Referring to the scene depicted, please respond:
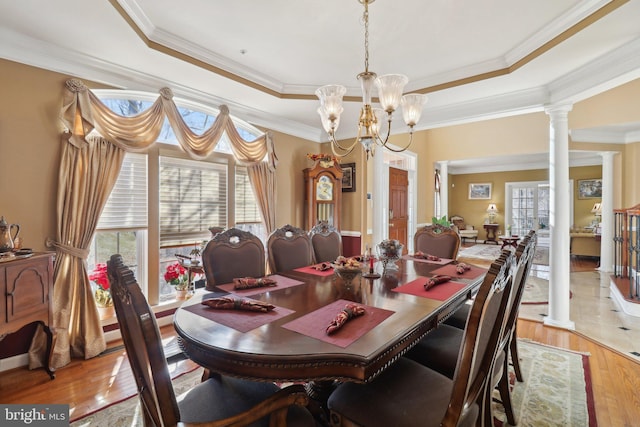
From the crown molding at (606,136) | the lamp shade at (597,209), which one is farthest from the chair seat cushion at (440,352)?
the lamp shade at (597,209)

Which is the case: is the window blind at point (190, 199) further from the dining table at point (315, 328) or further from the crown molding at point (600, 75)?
the crown molding at point (600, 75)

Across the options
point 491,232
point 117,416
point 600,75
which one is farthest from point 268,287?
point 491,232

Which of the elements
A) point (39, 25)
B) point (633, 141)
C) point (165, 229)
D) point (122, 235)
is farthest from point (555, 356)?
point (633, 141)

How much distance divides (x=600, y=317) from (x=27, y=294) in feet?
18.0

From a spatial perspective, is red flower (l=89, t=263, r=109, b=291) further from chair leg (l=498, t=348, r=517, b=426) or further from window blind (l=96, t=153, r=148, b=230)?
chair leg (l=498, t=348, r=517, b=426)

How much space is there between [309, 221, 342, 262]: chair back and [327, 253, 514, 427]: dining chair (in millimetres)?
1728

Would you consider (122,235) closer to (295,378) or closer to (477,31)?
(295,378)

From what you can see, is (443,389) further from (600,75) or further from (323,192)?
(323,192)

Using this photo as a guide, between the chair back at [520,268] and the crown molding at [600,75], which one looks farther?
the crown molding at [600,75]

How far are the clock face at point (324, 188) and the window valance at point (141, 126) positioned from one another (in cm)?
100

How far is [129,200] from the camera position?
2953 mm

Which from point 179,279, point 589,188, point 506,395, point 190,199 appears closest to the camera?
point 506,395

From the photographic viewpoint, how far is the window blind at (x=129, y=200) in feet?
9.30

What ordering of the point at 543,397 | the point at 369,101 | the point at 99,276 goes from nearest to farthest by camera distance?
the point at 543,397 → the point at 369,101 → the point at 99,276
